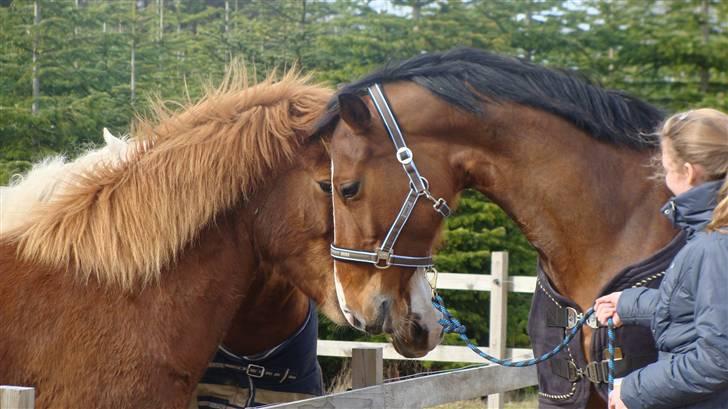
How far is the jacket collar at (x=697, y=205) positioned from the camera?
8.45ft

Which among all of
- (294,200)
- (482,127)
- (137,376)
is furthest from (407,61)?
(137,376)

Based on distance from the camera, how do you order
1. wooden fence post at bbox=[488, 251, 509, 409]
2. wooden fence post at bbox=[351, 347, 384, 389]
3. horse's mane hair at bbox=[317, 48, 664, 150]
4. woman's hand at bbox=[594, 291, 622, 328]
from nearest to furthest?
woman's hand at bbox=[594, 291, 622, 328] < horse's mane hair at bbox=[317, 48, 664, 150] < wooden fence post at bbox=[351, 347, 384, 389] < wooden fence post at bbox=[488, 251, 509, 409]

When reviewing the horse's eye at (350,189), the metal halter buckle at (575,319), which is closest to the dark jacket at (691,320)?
the metal halter buckle at (575,319)

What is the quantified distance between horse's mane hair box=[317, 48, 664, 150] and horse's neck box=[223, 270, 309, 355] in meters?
0.83

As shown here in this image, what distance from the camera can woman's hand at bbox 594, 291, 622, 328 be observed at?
2834 millimetres

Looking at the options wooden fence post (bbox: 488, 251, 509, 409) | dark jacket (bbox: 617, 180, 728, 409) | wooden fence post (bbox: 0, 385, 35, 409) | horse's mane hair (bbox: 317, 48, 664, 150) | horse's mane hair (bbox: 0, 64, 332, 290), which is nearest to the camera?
wooden fence post (bbox: 0, 385, 35, 409)

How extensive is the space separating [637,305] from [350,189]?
1073 mm

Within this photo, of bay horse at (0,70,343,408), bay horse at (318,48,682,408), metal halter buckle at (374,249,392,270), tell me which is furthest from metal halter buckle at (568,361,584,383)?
bay horse at (0,70,343,408)

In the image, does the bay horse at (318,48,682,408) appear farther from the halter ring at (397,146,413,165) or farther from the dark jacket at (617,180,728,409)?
the dark jacket at (617,180,728,409)

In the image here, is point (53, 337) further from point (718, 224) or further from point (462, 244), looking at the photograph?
point (462, 244)

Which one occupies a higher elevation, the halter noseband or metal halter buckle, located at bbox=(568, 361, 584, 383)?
the halter noseband

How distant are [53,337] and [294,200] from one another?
0.98 meters

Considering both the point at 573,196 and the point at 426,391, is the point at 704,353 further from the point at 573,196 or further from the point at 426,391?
the point at 426,391

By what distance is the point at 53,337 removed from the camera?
2.99m
